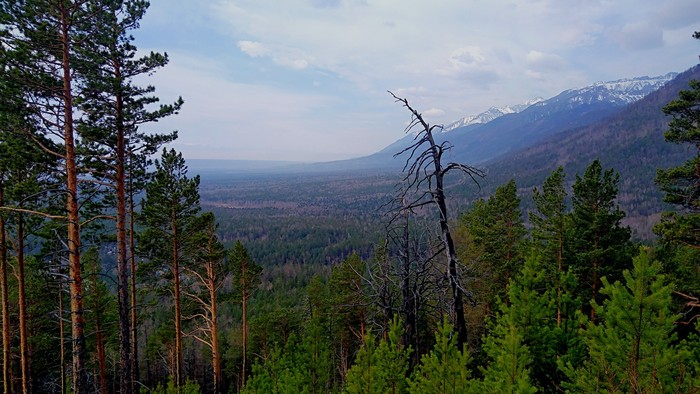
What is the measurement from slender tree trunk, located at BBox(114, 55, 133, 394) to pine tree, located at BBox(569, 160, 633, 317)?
14706 millimetres

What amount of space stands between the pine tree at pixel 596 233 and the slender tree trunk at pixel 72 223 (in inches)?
606

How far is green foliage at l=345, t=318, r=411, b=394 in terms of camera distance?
24.7ft

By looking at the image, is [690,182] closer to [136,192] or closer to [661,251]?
[661,251]

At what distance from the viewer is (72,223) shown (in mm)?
7504

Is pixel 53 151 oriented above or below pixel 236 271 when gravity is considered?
above

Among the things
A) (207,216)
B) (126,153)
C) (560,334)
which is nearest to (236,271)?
(207,216)

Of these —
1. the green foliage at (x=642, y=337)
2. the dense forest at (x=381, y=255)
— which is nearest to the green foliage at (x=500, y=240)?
the dense forest at (x=381, y=255)

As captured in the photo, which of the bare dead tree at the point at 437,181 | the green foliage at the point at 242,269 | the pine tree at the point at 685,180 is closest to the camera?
the bare dead tree at the point at 437,181

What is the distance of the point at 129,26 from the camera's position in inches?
355

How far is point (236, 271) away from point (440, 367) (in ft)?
45.2

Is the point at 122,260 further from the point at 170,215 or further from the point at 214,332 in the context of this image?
the point at 214,332

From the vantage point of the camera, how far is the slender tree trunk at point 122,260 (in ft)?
28.0

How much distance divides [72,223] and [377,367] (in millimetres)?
6933

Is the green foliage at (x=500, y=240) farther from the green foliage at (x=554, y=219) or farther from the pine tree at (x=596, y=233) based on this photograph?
the pine tree at (x=596, y=233)
